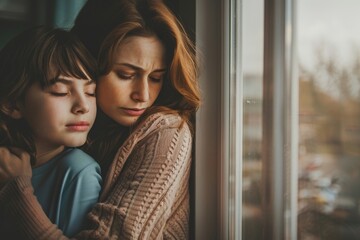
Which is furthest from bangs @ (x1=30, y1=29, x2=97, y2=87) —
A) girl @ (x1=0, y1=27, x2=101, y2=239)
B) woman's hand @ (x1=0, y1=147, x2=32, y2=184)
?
woman's hand @ (x1=0, y1=147, x2=32, y2=184)

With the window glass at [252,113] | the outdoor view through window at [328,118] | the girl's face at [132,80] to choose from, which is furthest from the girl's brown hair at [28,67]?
the outdoor view through window at [328,118]

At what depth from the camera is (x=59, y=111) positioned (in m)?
1.27

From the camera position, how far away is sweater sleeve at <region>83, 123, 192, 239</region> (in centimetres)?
118

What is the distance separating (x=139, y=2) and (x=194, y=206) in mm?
823

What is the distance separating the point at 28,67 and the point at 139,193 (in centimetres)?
59

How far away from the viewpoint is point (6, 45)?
1290mm

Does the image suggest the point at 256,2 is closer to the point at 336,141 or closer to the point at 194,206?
the point at 336,141

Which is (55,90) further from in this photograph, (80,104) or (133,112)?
(133,112)

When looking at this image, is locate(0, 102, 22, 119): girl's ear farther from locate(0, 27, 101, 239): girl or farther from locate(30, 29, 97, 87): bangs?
locate(30, 29, 97, 87): bangs

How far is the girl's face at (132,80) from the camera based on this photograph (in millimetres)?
1342

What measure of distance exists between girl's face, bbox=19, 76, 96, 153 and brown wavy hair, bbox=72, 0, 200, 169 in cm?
7

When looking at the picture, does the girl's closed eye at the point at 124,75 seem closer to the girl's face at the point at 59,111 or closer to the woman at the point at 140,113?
the woman at the point at 140,113

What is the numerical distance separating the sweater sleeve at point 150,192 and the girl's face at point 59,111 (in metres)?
0.23

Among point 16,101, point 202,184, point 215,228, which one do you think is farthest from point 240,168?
point 16,101
